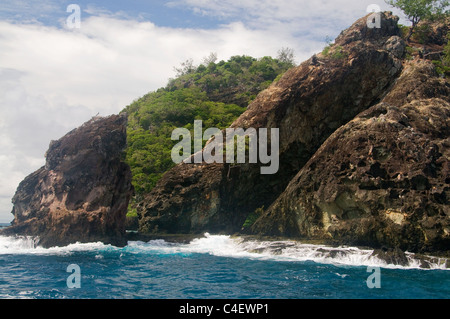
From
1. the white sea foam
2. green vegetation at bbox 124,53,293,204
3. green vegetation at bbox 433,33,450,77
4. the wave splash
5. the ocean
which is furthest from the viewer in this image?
green vegetation at bbox 124,53,293,204

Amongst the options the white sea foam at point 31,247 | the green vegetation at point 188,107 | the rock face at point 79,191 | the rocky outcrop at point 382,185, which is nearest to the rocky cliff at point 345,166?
the rocky outcrop at point 382,185

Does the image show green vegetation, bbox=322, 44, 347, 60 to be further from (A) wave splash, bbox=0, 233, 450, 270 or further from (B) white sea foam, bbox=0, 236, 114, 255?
(B) white sea foam, bbox=0, 236, 114, 255

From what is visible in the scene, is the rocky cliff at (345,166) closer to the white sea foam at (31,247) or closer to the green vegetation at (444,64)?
the green vegetation at (444,64)

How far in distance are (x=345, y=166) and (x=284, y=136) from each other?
10.5 metres

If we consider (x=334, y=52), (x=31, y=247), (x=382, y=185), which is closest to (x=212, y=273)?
(x=382, y=185)

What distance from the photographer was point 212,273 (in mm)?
18094

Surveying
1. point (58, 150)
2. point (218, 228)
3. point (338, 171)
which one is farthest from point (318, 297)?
point (58, 150)

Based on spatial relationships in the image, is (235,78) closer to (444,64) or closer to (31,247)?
(444,64)

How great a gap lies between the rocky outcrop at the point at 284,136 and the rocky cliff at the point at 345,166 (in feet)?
0.31

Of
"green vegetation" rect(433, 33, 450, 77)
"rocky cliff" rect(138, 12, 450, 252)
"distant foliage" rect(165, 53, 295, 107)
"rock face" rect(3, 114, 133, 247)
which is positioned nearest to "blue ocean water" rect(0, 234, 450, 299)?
"rock face" rect(3, 114, 133, 247)

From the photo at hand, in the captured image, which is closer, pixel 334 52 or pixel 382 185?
pixel 382 185

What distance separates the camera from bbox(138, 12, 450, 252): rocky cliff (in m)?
22.8

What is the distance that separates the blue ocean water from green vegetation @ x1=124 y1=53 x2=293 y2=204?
22068 mm
